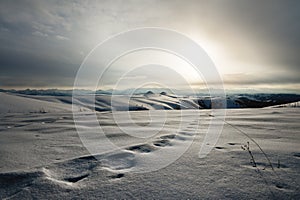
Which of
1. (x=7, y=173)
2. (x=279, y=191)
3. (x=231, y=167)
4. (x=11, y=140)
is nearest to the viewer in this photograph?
(x=279, y=191)

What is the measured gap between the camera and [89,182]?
4.12 ft

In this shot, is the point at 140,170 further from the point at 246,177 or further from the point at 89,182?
the point at 246,177

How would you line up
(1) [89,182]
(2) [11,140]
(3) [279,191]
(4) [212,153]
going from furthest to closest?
(2) [11,140] < (4) [212,153] < (1) [89,182] < (3) [279,191]

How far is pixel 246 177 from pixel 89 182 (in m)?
1.12

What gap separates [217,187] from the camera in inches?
45.8

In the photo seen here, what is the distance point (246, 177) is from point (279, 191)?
218mm

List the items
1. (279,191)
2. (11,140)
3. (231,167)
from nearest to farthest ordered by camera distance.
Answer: (279,191)
(231,167)
(11,140)

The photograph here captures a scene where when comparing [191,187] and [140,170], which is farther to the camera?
[140,170]

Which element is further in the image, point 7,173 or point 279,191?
point 7,173

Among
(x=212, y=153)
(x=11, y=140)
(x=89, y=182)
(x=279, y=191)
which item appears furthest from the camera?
(x=11, y=140)

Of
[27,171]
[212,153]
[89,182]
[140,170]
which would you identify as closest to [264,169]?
[212,153]

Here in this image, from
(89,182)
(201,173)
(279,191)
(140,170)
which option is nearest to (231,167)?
(201,173)

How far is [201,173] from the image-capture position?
1.38 m

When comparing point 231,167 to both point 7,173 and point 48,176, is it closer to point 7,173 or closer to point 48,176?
A: point 48,176
